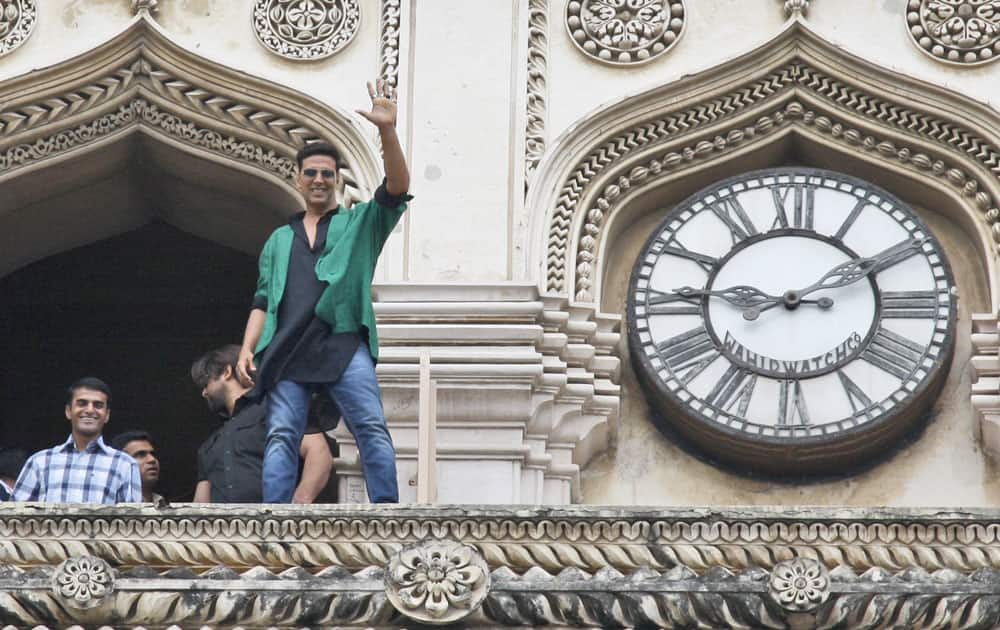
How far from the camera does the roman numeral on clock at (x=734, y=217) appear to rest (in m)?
17.1

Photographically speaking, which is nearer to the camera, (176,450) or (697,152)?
(697,152)

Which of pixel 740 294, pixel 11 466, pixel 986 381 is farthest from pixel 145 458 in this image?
pixel 986 381

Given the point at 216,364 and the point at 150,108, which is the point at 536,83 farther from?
the point at 216,364

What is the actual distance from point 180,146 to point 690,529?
5438 mm

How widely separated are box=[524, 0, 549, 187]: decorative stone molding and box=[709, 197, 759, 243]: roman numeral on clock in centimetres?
91

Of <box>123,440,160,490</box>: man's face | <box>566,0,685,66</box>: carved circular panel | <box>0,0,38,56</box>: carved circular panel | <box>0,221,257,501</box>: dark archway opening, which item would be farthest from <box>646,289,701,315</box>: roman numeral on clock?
<box>0,221,257,501</box>: dark archway opening

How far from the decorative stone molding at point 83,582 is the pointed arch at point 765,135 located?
440 cm

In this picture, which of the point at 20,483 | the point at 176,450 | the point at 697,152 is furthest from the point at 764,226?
the point at 176,450

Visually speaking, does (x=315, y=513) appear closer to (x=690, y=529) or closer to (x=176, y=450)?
(x=690, y=529)

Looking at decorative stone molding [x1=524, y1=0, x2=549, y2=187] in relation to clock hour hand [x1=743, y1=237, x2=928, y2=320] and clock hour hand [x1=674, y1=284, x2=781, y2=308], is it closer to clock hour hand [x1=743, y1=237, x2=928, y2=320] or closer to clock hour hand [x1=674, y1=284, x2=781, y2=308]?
clock hour hand [x1=674, y1=284, x2=781, y2=308]

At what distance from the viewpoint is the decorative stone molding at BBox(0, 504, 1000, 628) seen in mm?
13211

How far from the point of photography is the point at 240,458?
1534cm

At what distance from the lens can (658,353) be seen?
1694cm

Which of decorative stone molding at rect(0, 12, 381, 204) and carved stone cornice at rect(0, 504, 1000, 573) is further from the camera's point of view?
decorative stone molding at rect(0, 12, 381, 204)
